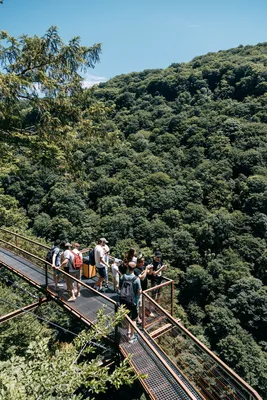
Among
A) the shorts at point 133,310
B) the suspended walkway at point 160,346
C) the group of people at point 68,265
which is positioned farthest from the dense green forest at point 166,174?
the shorts at point 133,310

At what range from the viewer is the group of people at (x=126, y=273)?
552 centimetres

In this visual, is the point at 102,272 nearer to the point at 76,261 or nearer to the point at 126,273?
the point at 76,261

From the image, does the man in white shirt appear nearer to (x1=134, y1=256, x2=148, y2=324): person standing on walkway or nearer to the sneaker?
(x1=134, y1=256, x2=148, y2=324): person standing on walkway

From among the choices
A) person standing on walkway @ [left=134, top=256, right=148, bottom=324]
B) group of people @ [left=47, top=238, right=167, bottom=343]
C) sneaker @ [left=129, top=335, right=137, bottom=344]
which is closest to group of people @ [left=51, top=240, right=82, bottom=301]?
group of people @ [left=47, top=238, right=167, bottom=343]

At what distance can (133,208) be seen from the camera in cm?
4250

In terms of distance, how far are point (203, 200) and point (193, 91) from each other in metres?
38.9

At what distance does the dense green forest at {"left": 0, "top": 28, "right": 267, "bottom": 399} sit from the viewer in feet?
25.6

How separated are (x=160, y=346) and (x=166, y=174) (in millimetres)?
43254

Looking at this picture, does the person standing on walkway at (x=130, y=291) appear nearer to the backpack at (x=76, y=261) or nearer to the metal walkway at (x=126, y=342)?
the metal walkway at (x=126, y=342)

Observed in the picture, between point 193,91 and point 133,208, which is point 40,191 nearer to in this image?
point 133,208

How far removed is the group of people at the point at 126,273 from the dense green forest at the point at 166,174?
2477mm

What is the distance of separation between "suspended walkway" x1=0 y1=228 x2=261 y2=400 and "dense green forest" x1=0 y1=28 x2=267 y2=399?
3365 millimetres

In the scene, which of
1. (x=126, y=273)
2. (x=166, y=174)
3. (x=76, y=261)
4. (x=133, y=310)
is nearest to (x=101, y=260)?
(x=76, y=261)

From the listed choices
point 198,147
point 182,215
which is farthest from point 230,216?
point 198,147
